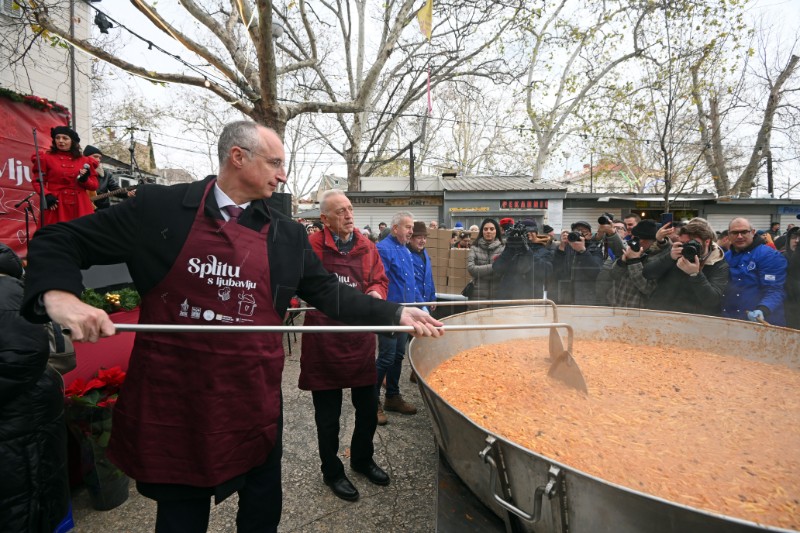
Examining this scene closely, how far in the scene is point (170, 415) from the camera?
4.73 feet

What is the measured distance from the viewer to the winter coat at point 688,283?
11.3 feet

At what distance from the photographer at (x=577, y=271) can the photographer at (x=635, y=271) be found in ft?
1.34

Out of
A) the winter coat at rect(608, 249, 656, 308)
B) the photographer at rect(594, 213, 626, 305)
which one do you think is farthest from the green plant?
the photographer at rect(594, 213, 626, 305)

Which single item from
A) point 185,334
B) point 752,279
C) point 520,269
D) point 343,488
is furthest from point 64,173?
point 752,279

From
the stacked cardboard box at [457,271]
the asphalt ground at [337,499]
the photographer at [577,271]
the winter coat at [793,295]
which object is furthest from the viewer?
the stacked cardboard box at [457,271]

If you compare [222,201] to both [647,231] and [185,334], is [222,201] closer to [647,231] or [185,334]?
[185,334]

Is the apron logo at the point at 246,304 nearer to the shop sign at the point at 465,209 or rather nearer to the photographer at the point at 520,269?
the photographer at the point at 520,269

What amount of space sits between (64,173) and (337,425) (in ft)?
16.7

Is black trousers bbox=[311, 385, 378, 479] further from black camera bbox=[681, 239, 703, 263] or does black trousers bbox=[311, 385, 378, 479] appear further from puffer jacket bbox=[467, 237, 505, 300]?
black camera bbox=[681, 239, 703, 263]

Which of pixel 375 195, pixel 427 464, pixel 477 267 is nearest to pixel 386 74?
pixel 375 195

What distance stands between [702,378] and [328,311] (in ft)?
7.26

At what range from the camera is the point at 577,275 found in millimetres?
4820

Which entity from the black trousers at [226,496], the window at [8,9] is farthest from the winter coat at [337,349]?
the window at [8,9]

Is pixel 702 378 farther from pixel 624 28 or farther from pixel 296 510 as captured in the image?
pixel 624 28
